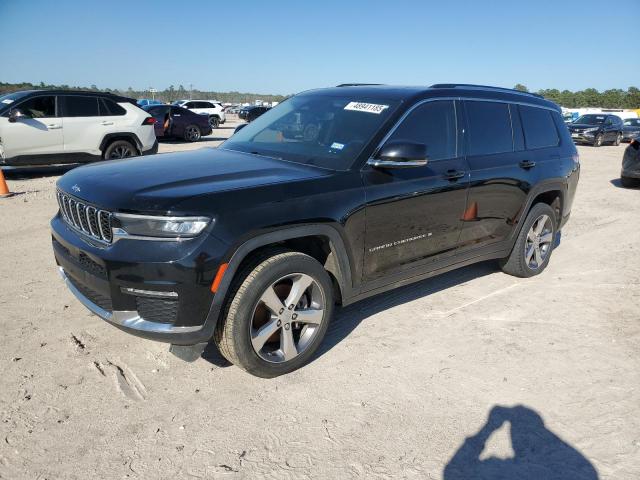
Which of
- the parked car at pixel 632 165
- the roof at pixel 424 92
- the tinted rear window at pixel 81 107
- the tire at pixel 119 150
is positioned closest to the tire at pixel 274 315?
the roof at pixel 424 92

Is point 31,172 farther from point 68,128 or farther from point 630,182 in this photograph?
point 630,182

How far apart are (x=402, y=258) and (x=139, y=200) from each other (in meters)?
1.96

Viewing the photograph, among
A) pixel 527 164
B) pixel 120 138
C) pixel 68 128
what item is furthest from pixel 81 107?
pixel 527 164

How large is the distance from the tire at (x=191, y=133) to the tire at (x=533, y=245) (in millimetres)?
17003

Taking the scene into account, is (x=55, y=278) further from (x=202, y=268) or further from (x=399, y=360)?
(x=399, y=360)

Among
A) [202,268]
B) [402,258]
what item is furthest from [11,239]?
[402,258]

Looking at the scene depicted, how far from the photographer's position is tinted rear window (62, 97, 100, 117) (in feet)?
32.9

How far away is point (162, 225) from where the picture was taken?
105 inches

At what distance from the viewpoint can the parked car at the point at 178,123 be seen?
1933cm

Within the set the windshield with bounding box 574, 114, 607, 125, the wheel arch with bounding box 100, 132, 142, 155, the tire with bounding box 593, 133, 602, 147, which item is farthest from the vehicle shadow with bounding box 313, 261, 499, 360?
the windshield with bounding box 574, 114, 607, 125

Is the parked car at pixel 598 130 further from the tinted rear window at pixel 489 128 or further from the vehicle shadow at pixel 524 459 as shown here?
the vehicle shadow at pixel 524 459

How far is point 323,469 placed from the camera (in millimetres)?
2451

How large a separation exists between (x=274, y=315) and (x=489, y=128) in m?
2.70

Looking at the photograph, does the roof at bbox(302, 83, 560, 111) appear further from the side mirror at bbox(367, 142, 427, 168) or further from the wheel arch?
the wheel arch
